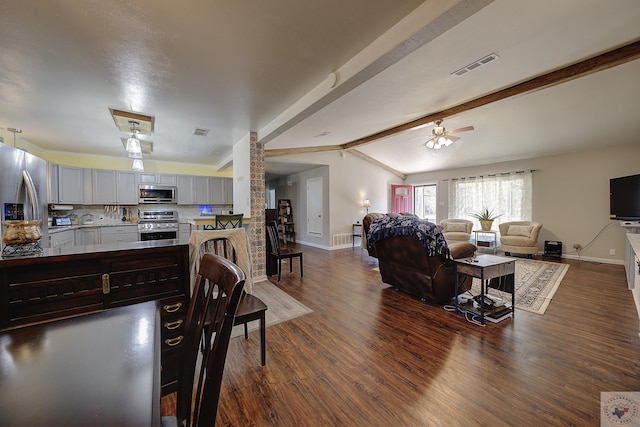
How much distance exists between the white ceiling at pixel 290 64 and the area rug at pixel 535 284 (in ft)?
8.92

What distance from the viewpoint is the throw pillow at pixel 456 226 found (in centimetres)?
714

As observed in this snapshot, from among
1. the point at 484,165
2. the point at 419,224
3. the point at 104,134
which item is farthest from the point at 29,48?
the point at 484,165

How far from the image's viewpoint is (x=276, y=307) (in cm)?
317

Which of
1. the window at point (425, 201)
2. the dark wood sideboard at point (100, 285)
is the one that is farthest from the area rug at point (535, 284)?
the dark wood sideboard at point (100, 285)

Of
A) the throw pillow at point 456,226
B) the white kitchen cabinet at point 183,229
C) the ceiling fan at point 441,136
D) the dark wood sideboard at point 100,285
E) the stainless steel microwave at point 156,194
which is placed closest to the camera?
the dark wood sideboard at point 100,285

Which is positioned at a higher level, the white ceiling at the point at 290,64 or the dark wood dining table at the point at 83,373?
the white ceiling at the point at 290,64

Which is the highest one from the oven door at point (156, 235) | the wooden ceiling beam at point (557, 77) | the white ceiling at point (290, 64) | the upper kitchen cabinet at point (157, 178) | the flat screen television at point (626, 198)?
the wooden ceiling beam at point (557, 77)

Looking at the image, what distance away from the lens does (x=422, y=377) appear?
6.16 feet

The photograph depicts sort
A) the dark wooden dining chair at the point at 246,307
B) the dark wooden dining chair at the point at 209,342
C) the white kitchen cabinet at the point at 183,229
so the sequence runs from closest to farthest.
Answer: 1. the dark wooden dining chair at the point at 209,342
2. the dark wooden dining chair at the point at 246,307
3. the white kitchen cabinet at the point at 183,229

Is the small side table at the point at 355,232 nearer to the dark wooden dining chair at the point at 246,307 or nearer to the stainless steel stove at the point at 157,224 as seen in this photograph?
the stainless steel stove at the point at 157,224

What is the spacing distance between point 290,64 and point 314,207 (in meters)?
5.78

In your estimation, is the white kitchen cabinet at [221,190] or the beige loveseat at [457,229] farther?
the beige loveseat at [457,229]

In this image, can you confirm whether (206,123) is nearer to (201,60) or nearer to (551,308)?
(201,60)

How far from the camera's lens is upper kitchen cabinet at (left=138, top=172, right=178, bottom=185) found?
5.76m
